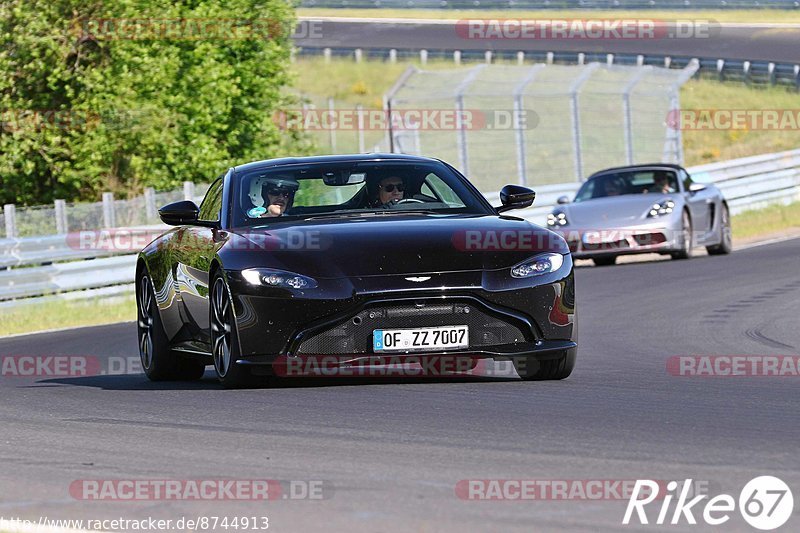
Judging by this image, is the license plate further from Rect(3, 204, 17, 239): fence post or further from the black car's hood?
Rect(3, 204, 17, 239): fence post

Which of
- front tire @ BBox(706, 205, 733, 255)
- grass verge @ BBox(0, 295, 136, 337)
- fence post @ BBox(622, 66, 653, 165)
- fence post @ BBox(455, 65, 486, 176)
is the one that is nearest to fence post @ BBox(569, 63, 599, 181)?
fence post @ BBox(622, 66, 653, 165)

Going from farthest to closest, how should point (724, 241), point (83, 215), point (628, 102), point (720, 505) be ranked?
point (628, 102), point (724, 241), point (83, 215), point (720, 505)

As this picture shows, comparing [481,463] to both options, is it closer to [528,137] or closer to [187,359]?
[187,359]

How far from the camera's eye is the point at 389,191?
1017cm

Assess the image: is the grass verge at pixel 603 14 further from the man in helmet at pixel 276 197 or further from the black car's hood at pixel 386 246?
the black car's hood at pixel 386 246

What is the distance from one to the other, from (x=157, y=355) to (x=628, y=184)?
1340 cm

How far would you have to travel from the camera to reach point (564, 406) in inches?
322

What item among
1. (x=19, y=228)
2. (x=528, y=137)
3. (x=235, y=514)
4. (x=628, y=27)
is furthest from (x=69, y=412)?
(x=628, y=27)

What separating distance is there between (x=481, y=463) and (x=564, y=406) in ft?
6.15

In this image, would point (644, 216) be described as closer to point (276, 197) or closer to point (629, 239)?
point (629, 239)

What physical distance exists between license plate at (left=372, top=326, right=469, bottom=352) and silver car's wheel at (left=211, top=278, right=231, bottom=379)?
3.03ft

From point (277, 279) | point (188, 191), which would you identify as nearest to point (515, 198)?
point (277, 279)

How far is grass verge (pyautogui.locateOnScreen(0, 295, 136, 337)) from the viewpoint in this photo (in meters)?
18.3

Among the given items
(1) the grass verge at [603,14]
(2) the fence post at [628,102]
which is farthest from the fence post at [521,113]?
(1) the grass verge at [603,14]
